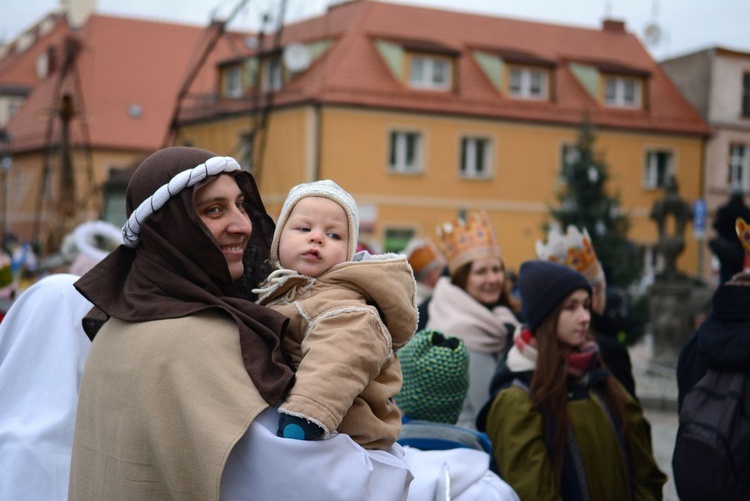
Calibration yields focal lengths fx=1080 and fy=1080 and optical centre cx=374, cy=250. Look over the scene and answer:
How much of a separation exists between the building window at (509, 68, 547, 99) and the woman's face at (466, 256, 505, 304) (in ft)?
107

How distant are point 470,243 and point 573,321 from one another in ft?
6.15

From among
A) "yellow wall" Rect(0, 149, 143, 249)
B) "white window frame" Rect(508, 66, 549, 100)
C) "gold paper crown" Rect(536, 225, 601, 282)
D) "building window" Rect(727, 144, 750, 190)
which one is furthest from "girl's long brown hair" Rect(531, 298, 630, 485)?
"yellow wall" Rect(0, 149, 143, 249)

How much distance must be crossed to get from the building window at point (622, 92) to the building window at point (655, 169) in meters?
2.04

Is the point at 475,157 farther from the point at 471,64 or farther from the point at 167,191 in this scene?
the point at 167,191

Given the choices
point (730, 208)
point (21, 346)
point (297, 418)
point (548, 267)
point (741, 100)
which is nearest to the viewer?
point (297, 418)

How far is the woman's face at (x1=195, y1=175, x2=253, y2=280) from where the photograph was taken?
2.97m

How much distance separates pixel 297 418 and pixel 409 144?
3386cm

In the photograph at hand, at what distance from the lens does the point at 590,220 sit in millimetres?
22938

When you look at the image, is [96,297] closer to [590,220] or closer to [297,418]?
[297,418]

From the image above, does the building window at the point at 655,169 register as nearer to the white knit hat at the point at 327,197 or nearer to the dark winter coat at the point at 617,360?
the dark winter coat at the point at 617,360

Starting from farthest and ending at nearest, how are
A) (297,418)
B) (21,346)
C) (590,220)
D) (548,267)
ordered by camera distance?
(590,220), (548,267), (21,346), (297,418)

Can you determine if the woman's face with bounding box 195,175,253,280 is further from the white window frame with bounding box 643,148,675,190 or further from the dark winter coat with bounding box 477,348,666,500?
the white window frame with bounding box 643,148,675,190

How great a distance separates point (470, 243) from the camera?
6.69 meters

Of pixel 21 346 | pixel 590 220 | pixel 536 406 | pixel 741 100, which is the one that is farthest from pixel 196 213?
pixel 741 100
